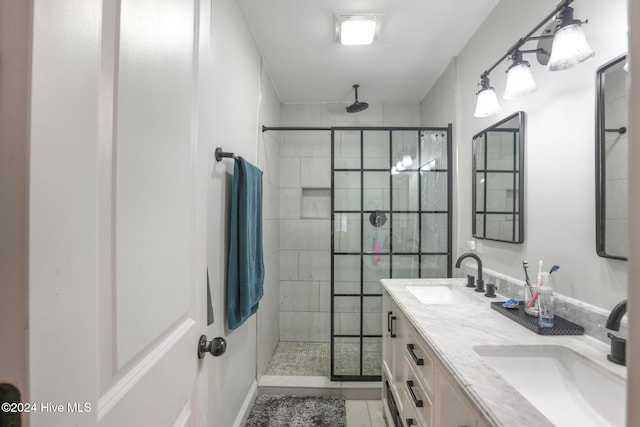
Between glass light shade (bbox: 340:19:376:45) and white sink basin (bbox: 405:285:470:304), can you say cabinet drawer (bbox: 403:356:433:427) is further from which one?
glass light shade (bbox: 340:19:376:45)

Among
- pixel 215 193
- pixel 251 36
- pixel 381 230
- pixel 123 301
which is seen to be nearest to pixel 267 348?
pixel 381 230

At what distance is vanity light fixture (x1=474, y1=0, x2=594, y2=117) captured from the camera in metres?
0.94

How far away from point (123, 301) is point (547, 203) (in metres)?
1.55

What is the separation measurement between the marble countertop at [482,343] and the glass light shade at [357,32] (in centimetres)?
167

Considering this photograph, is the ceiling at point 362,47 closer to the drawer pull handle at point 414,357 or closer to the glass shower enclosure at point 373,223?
the glass shower enclosure at point 373,223

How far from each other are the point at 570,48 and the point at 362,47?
1344 mm

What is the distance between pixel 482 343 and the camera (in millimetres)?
Result: 921

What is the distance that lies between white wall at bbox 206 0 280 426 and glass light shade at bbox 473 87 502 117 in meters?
1.41

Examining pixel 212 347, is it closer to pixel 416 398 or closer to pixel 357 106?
pixel 416 398

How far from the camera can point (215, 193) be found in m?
1.36

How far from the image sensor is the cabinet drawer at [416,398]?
1.00m

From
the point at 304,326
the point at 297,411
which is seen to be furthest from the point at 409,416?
the point at 304,326

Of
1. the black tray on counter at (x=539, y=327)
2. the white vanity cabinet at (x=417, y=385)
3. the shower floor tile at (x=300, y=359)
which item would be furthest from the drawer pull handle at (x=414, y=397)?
the shower floor tile at (x=300, y=359)

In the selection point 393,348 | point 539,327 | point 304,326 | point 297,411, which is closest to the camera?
point 539,327
